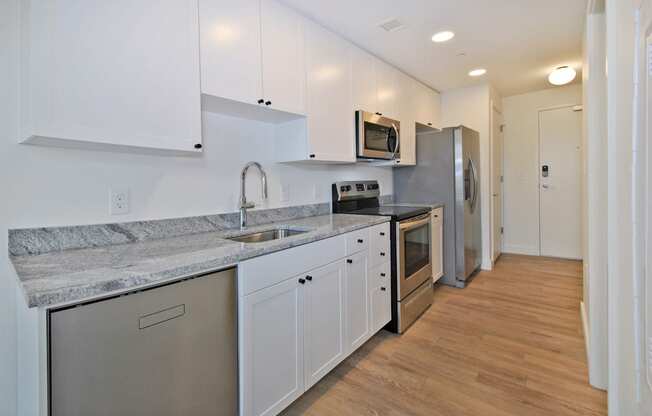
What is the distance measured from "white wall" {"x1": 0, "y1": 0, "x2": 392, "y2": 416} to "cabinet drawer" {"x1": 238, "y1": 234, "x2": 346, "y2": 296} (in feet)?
2.13

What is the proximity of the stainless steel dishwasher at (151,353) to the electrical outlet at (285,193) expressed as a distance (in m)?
1.12

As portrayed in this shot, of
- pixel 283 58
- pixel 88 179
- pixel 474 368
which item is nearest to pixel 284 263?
pixel 88 179

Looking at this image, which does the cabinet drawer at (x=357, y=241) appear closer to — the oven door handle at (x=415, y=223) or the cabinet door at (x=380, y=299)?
the cabinet door at (x=380, y=299)

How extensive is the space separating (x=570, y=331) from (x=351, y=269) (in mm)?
1790

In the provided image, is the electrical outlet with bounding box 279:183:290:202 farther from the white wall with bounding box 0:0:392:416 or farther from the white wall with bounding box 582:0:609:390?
the white wall with bounding box 582:0:609:390

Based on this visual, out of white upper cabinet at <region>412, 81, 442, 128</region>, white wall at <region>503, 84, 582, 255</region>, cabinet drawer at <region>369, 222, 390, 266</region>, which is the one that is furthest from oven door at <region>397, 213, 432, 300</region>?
white wall at <region>503, 84, 582, 255</region>

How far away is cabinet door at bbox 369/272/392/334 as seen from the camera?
2131 mm

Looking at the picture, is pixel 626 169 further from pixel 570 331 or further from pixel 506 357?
pixel 570 331

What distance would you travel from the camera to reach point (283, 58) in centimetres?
186

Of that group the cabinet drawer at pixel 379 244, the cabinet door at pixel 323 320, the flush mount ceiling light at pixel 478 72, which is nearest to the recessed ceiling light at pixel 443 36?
the flush mount ceiling light at pixel 478 72

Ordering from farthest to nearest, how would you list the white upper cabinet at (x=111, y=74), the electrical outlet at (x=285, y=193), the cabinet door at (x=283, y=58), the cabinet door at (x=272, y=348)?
1. the electrical outlet at (x=285, y=193)
2. the cabinet door at (x=283, y=58)
3. the cabinet door at (x=272, y=348)
4. the white upper cabinet at (x=111, y=74)

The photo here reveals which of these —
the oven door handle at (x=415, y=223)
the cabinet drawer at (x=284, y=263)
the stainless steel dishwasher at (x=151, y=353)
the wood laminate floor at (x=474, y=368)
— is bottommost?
the wood laminate floor at (x=474, y=368)

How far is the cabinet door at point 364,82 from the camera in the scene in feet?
8.20

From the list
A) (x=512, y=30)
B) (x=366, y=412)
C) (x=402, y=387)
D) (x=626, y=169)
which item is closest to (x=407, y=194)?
(x=512, y=30)
